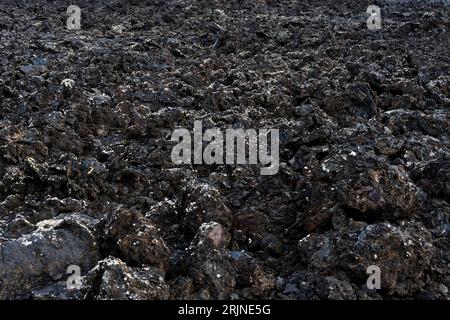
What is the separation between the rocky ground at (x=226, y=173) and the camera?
5.35 meters

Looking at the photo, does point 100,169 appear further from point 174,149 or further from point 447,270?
point 447,270

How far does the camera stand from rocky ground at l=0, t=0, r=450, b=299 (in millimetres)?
5348

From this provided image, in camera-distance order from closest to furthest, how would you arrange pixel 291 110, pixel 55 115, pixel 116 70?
pixel 55 115, pixel 291 110, pixel 116 70

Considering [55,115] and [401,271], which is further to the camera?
[55,115]

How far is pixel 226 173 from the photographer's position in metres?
7.57

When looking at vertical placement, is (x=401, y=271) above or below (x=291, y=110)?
below
